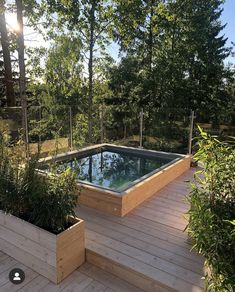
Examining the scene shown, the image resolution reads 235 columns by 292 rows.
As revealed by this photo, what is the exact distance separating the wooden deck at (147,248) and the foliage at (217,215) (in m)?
0.68

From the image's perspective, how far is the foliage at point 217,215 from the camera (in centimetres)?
141

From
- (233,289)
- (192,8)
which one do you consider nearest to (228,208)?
(233,289)

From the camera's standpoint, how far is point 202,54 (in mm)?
12102

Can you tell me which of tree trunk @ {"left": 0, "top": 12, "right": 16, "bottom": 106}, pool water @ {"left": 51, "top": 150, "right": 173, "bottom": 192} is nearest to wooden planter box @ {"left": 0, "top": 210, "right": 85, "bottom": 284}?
pool water @ {"left": 51, "top": 150, "right": 173, "bottom": 192}

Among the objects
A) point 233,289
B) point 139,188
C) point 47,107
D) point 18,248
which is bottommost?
point 18,248

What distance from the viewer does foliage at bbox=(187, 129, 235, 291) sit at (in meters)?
1.41

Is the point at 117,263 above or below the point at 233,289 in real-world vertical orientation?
below

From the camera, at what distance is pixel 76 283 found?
7.43ft

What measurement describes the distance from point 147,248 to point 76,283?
2.47 ft

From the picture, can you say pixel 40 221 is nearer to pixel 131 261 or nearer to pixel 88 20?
pixel 131 261

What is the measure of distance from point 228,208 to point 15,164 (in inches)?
80.7

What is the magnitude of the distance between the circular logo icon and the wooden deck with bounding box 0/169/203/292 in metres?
0.04

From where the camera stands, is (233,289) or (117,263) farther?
(117,263)

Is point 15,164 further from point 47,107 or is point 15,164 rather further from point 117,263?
point 47,107
